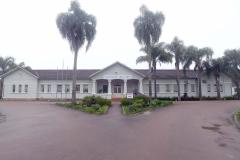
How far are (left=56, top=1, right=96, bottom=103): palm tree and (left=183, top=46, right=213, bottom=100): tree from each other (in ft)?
53.8

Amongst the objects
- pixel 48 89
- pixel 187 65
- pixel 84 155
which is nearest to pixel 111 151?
pixel 84 155

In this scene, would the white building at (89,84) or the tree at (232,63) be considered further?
the tree at (232,63)

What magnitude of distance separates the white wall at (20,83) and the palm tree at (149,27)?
20.6 metres

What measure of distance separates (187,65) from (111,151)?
32287 mm

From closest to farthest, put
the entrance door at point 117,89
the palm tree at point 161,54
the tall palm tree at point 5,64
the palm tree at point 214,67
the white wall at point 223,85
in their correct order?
1. the palm tree at point 161,54
2. the palm tree at point 214,67
3. the entrance door at point 117,89
4. the white wall at point 223,85
5. the tall palm tree at point 5,64

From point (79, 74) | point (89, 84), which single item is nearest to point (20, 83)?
point (79, 74)

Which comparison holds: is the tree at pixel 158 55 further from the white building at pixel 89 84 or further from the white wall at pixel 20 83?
the white wall at pixel 20 83

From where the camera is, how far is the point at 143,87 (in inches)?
1638

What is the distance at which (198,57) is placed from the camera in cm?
3828

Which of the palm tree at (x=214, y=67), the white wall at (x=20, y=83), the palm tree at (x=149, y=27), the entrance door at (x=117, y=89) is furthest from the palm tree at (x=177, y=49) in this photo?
the white wall at (x=20, y=83)

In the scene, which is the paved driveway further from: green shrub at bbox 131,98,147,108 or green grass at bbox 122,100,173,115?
green shrub at bbox 131,98,147,108

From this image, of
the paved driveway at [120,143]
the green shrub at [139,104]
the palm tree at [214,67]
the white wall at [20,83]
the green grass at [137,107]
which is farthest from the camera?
the white wall at [20,83]

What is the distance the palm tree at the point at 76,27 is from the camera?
27688mm

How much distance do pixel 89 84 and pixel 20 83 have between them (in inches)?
462
